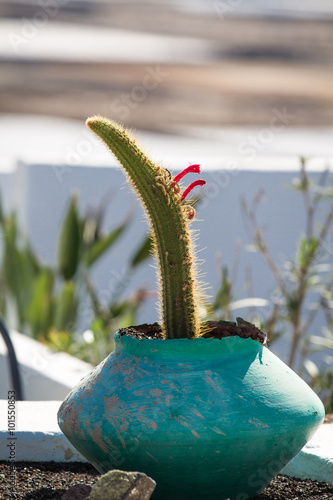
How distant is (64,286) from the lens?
13.1ft

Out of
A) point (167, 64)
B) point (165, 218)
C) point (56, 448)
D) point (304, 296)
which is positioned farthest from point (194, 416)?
point (167, 64)

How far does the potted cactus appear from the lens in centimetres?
125

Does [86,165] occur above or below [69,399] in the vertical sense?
above

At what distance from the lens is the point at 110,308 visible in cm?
422

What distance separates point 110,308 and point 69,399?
2.84 meters

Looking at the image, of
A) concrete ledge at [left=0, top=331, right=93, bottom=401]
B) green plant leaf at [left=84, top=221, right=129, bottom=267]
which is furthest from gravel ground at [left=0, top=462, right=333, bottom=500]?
green plant leaf at [left=84, top=221, right=129, bottom=267]

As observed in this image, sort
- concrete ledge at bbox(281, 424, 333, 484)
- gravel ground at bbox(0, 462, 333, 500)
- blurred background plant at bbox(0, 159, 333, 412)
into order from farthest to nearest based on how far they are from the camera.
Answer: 1. blurred background plant at bbox(0, 159, 333, 412)
2. concrete ledge at bbox(281, 424, 333, 484)
3. gravel ground at bbox(0, 462, 333, 500)

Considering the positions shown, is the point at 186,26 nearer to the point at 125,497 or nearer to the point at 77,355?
the point at 77,355

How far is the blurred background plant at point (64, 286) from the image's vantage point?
4051 millimetres

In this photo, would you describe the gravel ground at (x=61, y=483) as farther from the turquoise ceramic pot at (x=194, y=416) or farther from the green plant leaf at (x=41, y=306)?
the green plant leaf at (x=41, y=306)

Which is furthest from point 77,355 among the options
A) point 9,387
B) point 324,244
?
point 324,244

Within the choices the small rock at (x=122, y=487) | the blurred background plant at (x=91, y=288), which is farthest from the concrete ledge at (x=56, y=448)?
the blurred background plant at (x=91, y=288)

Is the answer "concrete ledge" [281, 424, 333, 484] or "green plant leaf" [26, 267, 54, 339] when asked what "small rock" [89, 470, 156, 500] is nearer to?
"concrete ledge" [281, 424, 333, 484]

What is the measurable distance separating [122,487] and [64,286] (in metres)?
2.92
